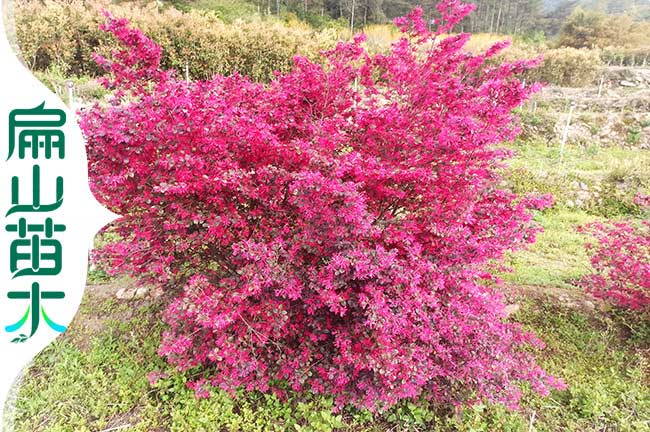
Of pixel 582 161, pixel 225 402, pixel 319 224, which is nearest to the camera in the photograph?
pixel 319 224

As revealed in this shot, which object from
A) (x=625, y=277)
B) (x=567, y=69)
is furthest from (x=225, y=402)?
(x=567, y=69)

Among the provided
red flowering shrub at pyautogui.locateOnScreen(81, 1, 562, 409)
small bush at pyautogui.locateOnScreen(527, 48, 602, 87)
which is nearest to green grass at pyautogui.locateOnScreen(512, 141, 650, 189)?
red flowering shrub at pyautogui.locateOnScreen(81, 1, 562, 409)

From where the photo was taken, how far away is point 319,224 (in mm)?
2217

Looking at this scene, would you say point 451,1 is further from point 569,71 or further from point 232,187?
point 569,71

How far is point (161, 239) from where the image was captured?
2428mm

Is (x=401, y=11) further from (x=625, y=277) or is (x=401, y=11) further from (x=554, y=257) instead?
(x=625, y=277)

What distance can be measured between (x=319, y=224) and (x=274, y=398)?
49.0 inches

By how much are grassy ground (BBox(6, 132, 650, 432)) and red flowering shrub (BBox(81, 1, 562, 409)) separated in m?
0.18

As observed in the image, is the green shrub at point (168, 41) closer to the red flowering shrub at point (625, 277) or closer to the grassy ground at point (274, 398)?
the grassy ground at point (274, 398)

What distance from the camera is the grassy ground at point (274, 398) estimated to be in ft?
8.36

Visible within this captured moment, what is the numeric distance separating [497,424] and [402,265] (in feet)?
4.28

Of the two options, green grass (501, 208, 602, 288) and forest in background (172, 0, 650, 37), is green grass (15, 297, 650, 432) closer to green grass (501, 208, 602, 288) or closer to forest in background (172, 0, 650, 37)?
green grass (501, 208, 602, 288)

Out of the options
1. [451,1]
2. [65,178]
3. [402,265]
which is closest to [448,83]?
[451,1]

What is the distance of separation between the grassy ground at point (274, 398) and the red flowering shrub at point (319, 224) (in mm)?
183
